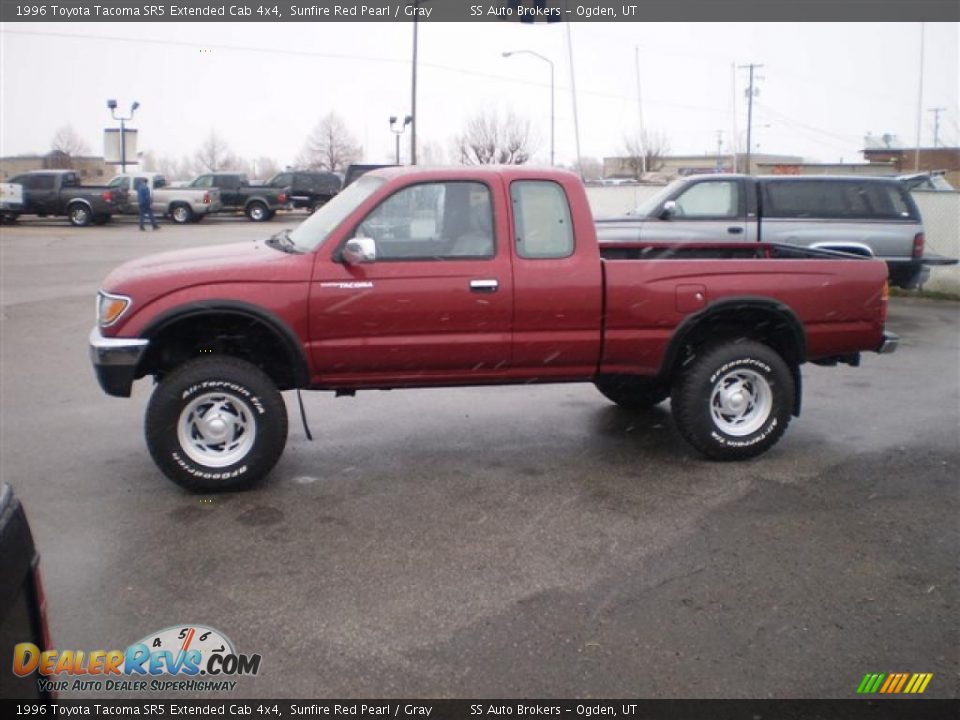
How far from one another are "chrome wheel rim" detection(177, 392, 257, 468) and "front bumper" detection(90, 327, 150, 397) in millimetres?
413

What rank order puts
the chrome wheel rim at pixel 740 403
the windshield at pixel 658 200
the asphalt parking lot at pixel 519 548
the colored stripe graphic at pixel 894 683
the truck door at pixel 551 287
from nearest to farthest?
1. the colored stripe graphic at pixel 894 683
2. the asphalt parking lot at pixel 519 548
3. the truck door at pixel 551 287
4. the chrome wheel rim at pixel 740 403
5. the windshield at pixel 658 200

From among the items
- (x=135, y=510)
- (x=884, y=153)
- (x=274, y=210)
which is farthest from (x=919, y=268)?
(x=884, y=153)

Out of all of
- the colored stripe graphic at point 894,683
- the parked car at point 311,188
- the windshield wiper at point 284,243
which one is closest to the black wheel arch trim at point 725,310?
the windshield wiper at point 284,243

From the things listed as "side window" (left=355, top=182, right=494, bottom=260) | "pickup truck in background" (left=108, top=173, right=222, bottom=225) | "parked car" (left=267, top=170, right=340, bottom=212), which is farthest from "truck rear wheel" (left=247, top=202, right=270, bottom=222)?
"side window" (left=355, top=182, right=494, bottom=260)

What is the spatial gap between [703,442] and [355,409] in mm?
3065

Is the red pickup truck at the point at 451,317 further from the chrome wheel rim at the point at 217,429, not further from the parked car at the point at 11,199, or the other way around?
the parked car at the point at 11,199

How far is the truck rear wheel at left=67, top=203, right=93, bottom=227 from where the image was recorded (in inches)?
1235

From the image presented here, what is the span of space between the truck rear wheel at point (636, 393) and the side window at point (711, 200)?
5.66 metres

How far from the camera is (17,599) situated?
216cm

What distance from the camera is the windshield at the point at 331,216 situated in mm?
6023

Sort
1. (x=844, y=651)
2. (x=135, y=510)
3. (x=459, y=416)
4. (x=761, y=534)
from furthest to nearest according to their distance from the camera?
(x=459, y=416) → (x=135, y=510) → (x=761, y=534) → (x=844, y=651)

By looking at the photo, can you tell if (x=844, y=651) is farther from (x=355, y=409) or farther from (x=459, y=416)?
(x=355, y=409)

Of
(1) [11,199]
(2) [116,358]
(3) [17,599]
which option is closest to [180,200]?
(1) [11,199]

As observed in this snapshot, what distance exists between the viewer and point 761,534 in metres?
5.12
